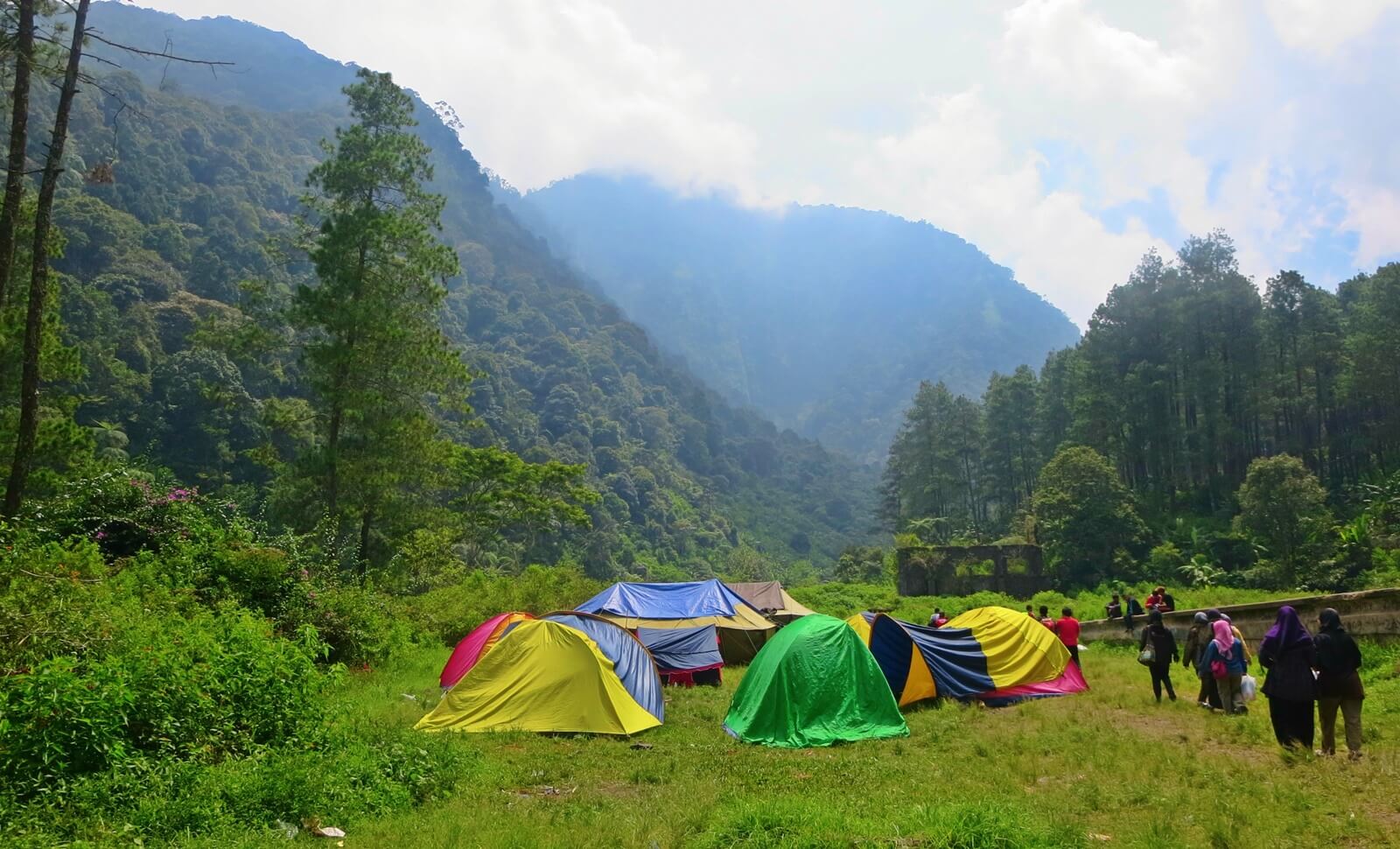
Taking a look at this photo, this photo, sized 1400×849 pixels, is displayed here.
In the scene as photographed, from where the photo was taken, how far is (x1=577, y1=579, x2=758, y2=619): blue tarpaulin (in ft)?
59.9

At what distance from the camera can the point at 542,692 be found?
10977mm

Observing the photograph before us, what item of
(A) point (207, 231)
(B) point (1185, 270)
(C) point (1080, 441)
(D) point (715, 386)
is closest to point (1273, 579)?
(C) point (1080, 441)

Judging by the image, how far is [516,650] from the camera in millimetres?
11328

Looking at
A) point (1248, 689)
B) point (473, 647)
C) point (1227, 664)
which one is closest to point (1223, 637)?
point (1227, 664)

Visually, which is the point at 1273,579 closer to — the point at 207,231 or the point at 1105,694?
the point at 1105,694

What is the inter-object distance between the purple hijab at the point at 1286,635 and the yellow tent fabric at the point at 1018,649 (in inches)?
219

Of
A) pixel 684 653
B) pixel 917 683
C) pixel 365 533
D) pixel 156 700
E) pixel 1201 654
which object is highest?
pixel 365 533

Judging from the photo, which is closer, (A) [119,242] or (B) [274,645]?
(B) [274,645]

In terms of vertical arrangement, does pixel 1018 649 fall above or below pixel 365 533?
below

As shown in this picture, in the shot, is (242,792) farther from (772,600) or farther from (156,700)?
(772,600)

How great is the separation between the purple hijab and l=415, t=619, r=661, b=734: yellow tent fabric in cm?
754

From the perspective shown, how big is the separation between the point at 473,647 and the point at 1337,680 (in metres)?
12.2

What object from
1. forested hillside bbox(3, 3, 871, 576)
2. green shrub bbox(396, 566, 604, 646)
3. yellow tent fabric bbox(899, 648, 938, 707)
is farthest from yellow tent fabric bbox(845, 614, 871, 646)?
forested hillside bbox(3, 3, 871, 576)

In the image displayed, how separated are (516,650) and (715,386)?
588 ft
